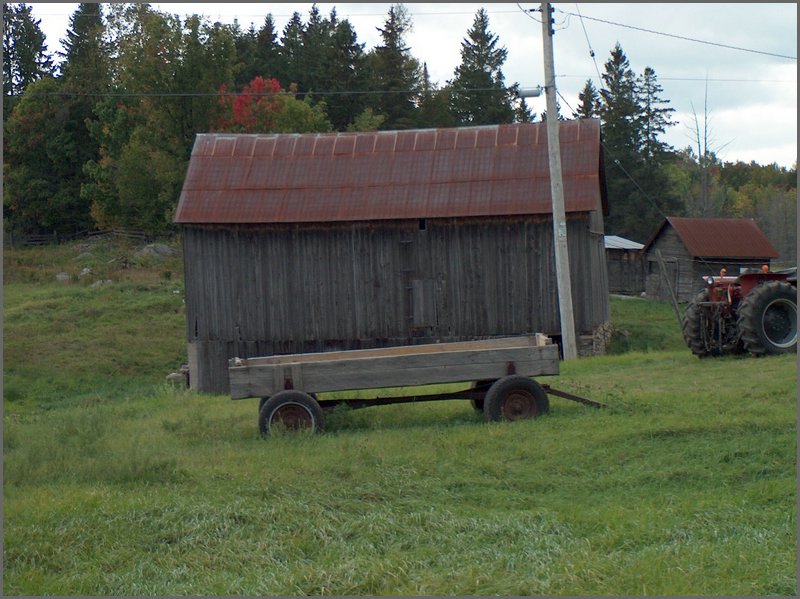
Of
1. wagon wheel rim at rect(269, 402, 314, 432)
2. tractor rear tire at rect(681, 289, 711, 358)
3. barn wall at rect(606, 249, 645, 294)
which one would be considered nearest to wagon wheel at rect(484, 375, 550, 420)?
wagon wheel rim at rect(269, 402, 314, 432)

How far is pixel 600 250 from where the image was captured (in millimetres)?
25297

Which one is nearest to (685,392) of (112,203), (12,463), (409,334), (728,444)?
(728,444)

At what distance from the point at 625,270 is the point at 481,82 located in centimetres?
1918

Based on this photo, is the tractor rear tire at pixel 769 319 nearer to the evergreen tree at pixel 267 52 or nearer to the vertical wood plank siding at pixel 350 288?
the vertical wood plank siding at pixel 350 288

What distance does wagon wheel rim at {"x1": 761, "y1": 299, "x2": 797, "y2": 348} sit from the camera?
54.4ft

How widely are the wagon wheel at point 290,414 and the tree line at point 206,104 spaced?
121 feet

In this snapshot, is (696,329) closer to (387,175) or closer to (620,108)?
(387,175)

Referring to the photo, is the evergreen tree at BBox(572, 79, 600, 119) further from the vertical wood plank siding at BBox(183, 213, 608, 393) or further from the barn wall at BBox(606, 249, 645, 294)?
the vertical wood plank siding at BBox(183, 213, 608, 393)

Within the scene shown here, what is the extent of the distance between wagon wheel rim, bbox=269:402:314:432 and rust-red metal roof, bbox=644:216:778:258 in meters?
36.4

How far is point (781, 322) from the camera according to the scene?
1669 centimetres

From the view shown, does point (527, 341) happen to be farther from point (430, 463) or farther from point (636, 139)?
point (636, 139)

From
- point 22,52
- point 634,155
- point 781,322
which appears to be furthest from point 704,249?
point 22,52

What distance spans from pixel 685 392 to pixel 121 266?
38.2 meters

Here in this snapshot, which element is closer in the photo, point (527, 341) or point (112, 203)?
point (527, 341)
